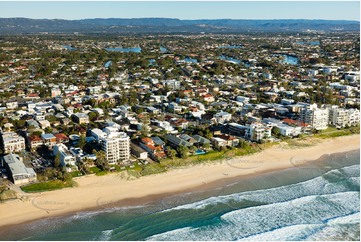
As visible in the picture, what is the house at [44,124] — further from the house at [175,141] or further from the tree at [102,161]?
the house at [175,141]

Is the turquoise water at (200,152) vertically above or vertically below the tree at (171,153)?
below

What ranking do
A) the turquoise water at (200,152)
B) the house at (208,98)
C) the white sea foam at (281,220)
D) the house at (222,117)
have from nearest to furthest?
the white sea foam at (281,220)
the turquoise water at (200,152)
the house at (222,117)
the house at (208,98)

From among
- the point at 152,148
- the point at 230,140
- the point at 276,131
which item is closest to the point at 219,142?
the point at 230,140

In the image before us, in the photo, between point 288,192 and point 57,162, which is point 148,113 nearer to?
point 57,162

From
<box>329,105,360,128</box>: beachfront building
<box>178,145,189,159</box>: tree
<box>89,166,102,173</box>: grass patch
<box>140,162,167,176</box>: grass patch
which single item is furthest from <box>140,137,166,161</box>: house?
<box>329,105,360,128</box>: beachfront building

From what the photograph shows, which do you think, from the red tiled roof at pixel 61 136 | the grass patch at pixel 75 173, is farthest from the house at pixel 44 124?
the grass patch at pixel 75 173

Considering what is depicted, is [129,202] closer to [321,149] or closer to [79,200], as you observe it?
[79,200]

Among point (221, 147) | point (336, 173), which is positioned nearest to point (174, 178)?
point (221, 147)
